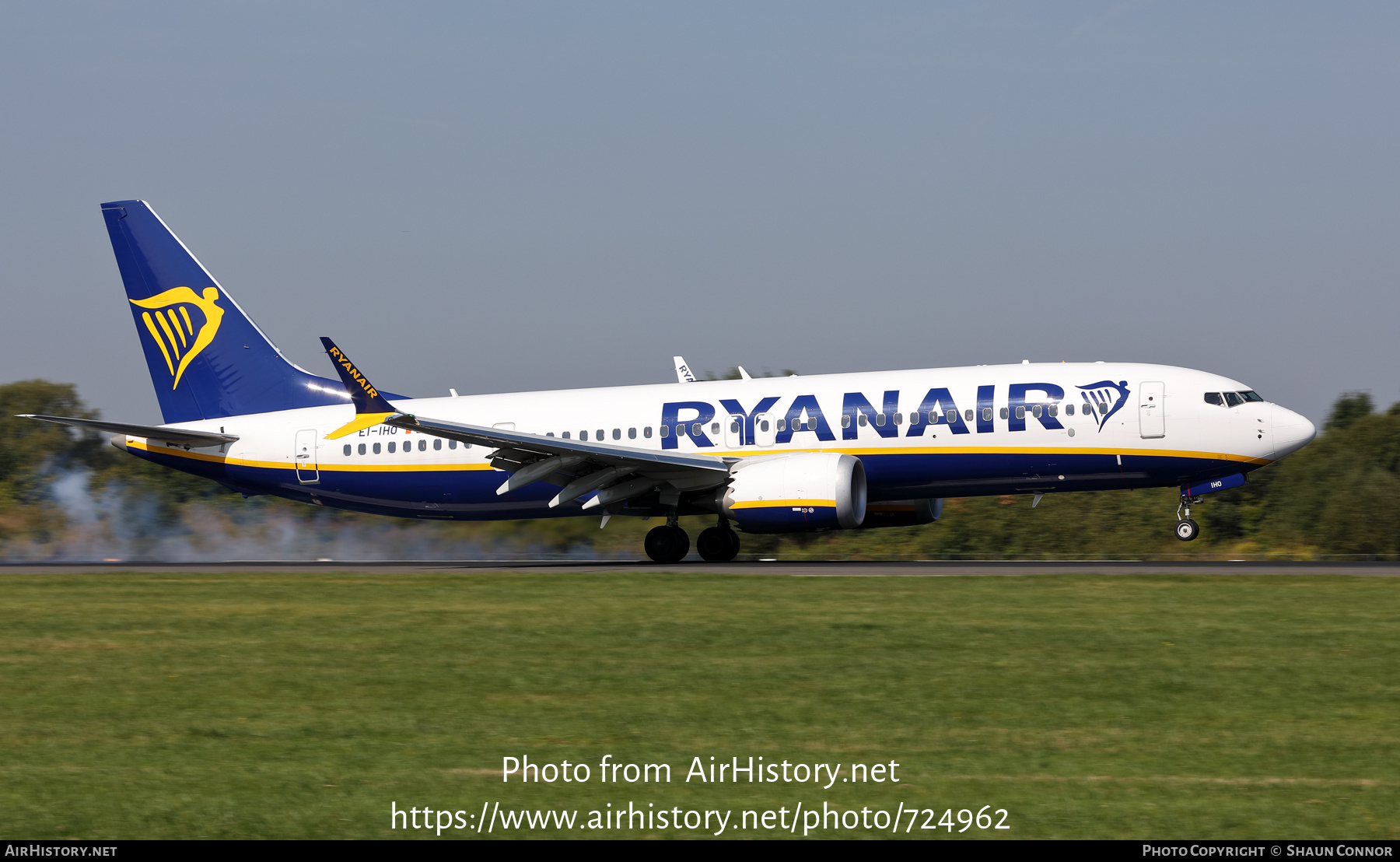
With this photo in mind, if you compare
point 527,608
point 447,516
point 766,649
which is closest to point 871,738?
point 766,649

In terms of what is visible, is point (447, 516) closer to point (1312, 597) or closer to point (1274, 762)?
point (1312, 597)

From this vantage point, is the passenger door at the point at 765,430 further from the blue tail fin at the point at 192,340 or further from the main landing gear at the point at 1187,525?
the blue tail fin at the point at 192,340

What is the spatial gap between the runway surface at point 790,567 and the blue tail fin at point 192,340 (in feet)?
12.9

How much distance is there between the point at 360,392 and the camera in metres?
25.9

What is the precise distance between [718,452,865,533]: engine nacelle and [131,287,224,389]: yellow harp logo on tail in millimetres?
14059

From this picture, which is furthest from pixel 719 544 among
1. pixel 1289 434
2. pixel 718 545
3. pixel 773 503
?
pixel 1289 434

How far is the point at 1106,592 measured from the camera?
1888 centimetres

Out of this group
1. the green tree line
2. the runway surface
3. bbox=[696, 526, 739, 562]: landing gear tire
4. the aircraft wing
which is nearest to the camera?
the runway surface

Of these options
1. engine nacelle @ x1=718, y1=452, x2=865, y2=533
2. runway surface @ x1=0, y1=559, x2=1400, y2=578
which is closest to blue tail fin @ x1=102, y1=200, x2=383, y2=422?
runway surface @ x1=0, y1=559, x2=1400, y2=578

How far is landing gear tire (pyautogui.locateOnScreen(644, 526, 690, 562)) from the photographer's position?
28.2m

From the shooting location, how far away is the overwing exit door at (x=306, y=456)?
31.1m

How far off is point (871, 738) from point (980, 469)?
58.2ft

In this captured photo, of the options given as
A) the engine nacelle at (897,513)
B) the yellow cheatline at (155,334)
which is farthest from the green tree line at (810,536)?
the engine nacelle at (897,513)

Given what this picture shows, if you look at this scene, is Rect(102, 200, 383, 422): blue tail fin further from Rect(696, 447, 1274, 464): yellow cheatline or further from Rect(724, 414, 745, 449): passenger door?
Rect(696, 447, 1274, 464): yellow cheatline
